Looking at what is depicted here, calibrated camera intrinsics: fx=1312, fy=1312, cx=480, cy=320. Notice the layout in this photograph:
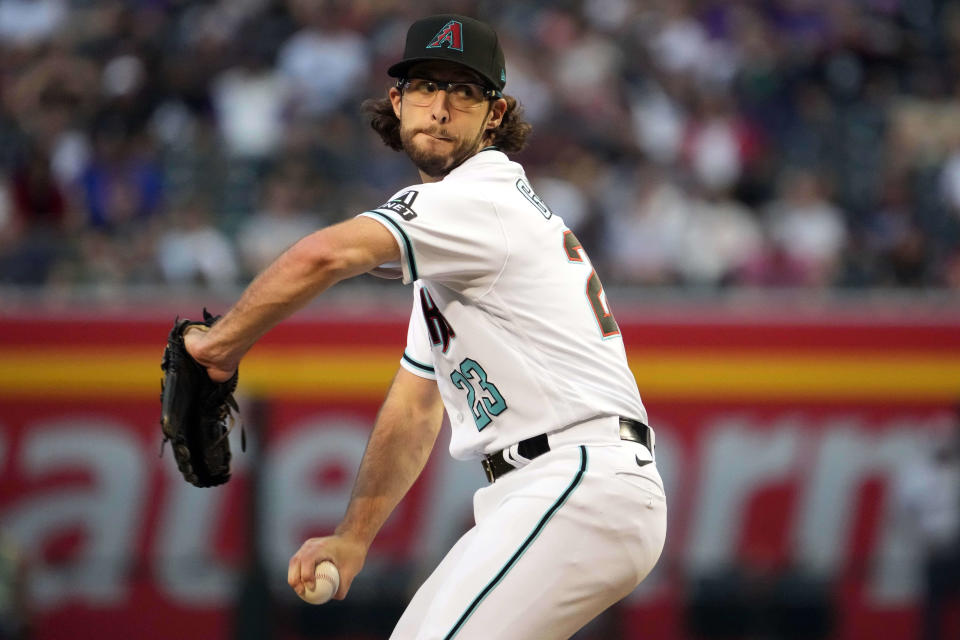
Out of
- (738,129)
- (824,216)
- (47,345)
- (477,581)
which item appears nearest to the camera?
(477,581)

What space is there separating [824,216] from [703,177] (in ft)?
3.39

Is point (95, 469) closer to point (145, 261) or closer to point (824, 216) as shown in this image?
point (145, 261)

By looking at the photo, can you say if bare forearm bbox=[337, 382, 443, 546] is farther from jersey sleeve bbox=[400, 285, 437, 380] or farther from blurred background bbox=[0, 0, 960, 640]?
blurred background bbox=[0, 0, 960, 640]

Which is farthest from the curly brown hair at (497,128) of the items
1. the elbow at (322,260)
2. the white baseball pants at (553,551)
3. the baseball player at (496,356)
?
the white baseball pants at (553,551)

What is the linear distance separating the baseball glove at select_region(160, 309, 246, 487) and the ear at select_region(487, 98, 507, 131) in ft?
3.40

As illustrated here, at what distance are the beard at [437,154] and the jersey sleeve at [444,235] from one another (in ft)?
0.93

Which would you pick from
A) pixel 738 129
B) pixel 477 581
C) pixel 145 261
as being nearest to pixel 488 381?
pixel 477 581

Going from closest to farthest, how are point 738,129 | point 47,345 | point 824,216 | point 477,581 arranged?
point 477,581, point 47,345, point 824,216, point 738,129

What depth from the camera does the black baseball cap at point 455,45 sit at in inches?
146

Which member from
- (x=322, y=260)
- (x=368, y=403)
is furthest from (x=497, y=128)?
(x=368, y=403)

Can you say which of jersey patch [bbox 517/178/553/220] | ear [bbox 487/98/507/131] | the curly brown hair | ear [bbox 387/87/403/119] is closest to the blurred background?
the curly brown hair

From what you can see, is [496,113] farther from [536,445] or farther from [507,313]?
[536,445]

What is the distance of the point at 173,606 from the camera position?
8.77 meters

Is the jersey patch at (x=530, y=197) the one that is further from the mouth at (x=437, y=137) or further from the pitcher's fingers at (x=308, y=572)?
the pitcher's fingers at (x=308, y=572)
